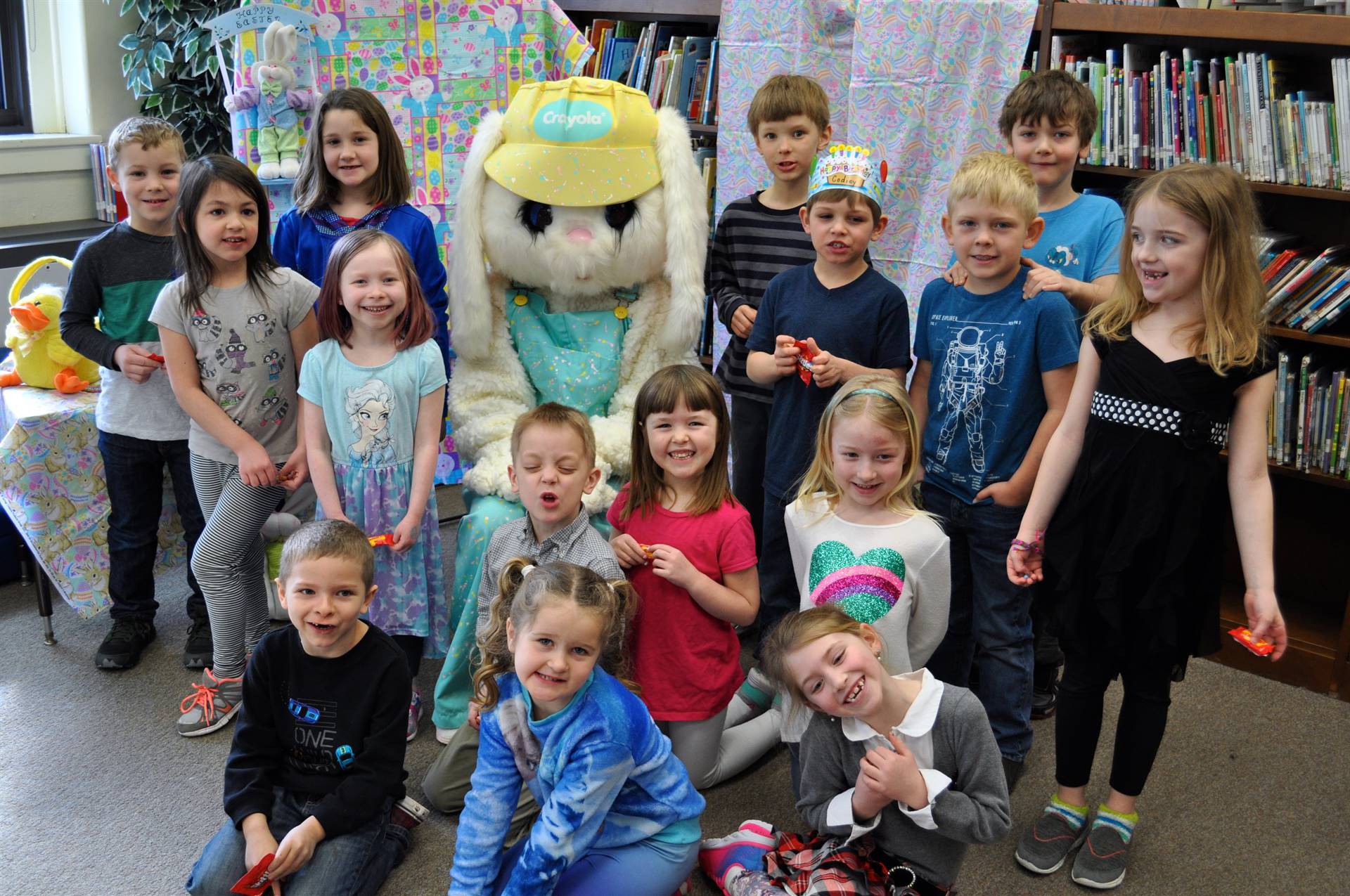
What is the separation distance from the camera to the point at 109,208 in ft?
13.9

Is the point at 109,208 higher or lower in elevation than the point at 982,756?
→ higher

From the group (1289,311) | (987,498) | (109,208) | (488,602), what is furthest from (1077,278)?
(109,208)

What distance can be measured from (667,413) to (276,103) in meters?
1.60

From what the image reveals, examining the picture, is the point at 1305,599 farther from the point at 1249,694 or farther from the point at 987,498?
the point at 987,498

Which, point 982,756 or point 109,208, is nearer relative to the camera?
point 982,756

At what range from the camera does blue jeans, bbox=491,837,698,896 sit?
177 centimetres

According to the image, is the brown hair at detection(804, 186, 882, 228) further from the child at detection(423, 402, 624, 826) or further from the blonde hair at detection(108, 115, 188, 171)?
the blonde hair at detection(108, 115, 188, 171)

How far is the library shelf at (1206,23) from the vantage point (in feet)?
8.13

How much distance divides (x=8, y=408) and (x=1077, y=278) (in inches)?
99.4

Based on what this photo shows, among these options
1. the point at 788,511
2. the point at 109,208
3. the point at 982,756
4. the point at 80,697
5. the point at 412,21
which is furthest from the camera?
the point at 109,208

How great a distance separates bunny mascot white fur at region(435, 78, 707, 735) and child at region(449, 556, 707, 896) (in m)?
0.55

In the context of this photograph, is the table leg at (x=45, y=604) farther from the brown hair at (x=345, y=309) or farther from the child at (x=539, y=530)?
the child at (x=539, y=530)

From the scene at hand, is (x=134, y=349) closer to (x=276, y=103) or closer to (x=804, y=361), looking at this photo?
(x=276, y=103)

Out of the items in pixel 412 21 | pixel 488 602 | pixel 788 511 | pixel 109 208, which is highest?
pixel 412 21
